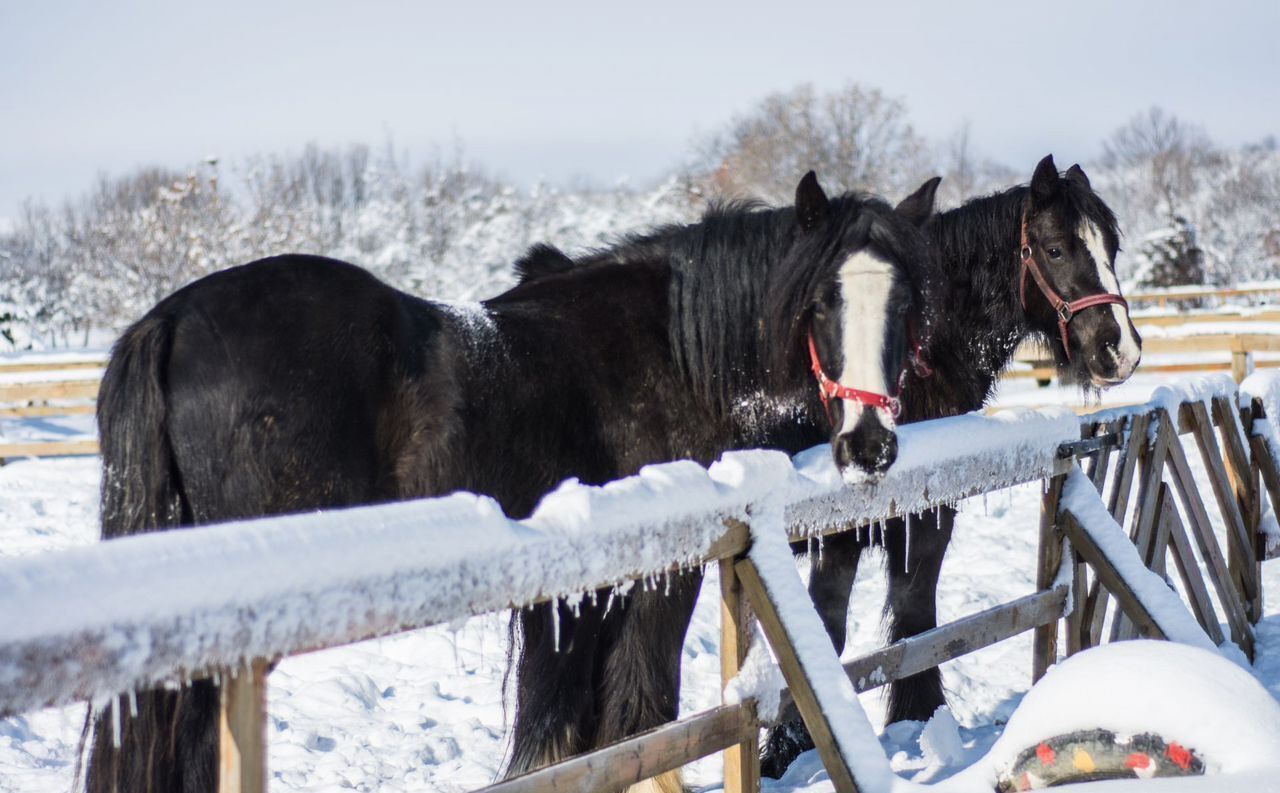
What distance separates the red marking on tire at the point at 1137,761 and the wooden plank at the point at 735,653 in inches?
30.1

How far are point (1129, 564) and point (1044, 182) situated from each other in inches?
74.9

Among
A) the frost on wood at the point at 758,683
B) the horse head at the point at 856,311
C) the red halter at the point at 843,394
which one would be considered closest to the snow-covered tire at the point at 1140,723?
the frost on wood at the point at 758,683

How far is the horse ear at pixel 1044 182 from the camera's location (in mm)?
4652

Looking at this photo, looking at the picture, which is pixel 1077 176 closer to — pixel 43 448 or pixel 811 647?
pixel 811 647

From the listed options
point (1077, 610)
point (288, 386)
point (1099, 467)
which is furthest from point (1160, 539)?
point (288, 386)

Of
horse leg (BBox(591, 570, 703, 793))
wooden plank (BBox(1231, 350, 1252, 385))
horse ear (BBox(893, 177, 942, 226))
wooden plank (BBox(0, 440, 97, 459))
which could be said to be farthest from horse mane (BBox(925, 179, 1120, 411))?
wooden plank (BBox(0, 440, 97, 459))

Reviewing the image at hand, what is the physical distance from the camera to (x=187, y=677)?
133 cm

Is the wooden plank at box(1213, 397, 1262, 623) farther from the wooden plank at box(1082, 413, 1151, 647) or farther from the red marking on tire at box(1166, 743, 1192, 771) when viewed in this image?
the red marking on tire at box(1166, 743, 1192, 771)

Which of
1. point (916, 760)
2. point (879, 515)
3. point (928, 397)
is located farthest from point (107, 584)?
point (928, 397)

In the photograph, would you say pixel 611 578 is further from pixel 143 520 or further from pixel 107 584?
pixel 143 520

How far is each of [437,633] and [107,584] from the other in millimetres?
4306

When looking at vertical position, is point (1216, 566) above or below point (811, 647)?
below

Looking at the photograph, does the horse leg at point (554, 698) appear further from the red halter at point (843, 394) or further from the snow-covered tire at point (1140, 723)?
the snow-covered tire at point (1140, 723)

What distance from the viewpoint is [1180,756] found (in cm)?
199
